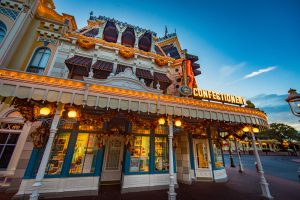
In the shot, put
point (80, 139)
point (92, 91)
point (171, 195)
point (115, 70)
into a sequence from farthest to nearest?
point (115, 70)
point (80, 139)
point (171, 195)
point (92, 91)

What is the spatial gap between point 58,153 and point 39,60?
6.83 metres

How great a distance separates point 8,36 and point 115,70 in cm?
671

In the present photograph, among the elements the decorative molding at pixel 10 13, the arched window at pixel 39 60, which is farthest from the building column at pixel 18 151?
the decorative molding at pixel 10 13

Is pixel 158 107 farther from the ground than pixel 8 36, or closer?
closer

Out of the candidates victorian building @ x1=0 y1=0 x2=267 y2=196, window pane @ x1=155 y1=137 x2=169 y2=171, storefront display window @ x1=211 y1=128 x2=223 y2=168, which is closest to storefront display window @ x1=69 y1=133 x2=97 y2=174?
victorian building @ x1=0 y1=0 x2=267 y2=196

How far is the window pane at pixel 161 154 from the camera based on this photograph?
28.0 feet

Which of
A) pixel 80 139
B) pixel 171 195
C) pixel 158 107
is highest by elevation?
pixel 158 107

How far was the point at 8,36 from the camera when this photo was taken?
7734 millimetres

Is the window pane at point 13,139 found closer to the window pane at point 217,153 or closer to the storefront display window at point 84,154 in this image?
the storefront display window at point 84,154

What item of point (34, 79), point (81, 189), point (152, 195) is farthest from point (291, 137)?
point (34, 79)

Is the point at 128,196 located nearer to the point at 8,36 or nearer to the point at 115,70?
the point at 115,70

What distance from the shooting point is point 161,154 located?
8828mm

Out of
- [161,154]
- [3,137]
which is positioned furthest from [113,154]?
[3,137]

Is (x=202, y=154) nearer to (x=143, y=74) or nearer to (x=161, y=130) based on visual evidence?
(x=161, y=130)
